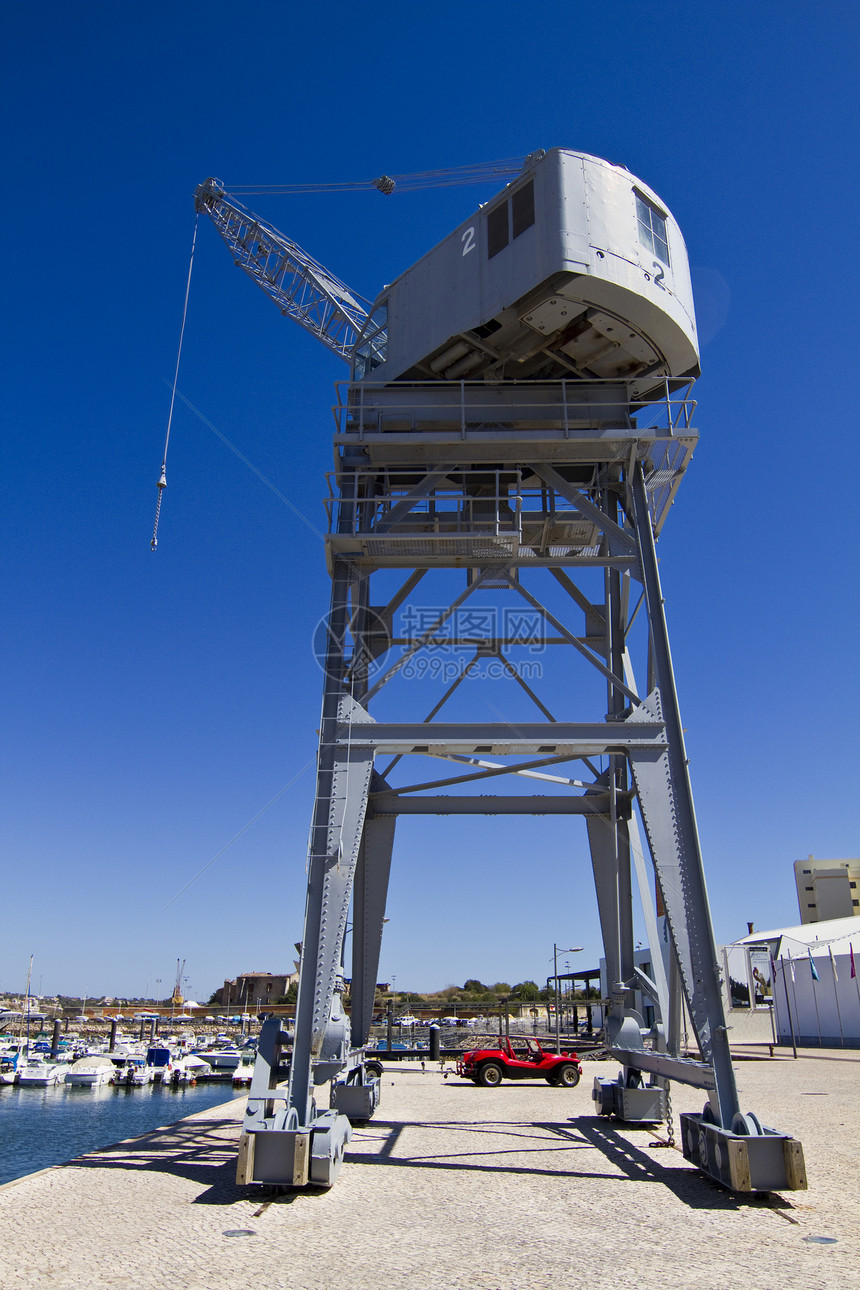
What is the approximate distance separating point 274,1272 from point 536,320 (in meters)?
12.9

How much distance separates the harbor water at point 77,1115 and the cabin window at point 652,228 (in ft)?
106

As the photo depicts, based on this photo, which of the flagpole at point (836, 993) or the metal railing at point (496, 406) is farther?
the flagpole at point (836, 993)

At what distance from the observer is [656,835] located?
11984 millimetres

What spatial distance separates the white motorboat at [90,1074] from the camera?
185 feet

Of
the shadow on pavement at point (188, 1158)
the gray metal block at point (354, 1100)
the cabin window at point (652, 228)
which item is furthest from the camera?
the gray metal block at point (354, 1100)

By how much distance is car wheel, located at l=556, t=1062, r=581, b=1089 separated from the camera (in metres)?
26.0

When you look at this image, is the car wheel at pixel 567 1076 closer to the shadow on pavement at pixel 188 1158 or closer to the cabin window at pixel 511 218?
the shadow on pavement at pixel 188 1158

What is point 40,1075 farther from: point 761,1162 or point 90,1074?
point 761,1162

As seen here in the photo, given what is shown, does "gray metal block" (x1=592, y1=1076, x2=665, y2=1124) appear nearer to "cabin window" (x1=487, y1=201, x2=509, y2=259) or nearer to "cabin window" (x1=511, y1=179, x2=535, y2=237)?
"cabin window" (x1=487, y1=201, x2=509, y2=259)

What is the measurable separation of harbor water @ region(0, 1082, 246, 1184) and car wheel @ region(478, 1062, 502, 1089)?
14606 millimetres

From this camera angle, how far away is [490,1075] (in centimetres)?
2672

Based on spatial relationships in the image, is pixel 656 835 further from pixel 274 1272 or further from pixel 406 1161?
pixel 274 1272

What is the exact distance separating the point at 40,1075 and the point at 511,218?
209 feet

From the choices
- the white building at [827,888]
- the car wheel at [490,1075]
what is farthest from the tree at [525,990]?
the car wheel at [490,1075]
